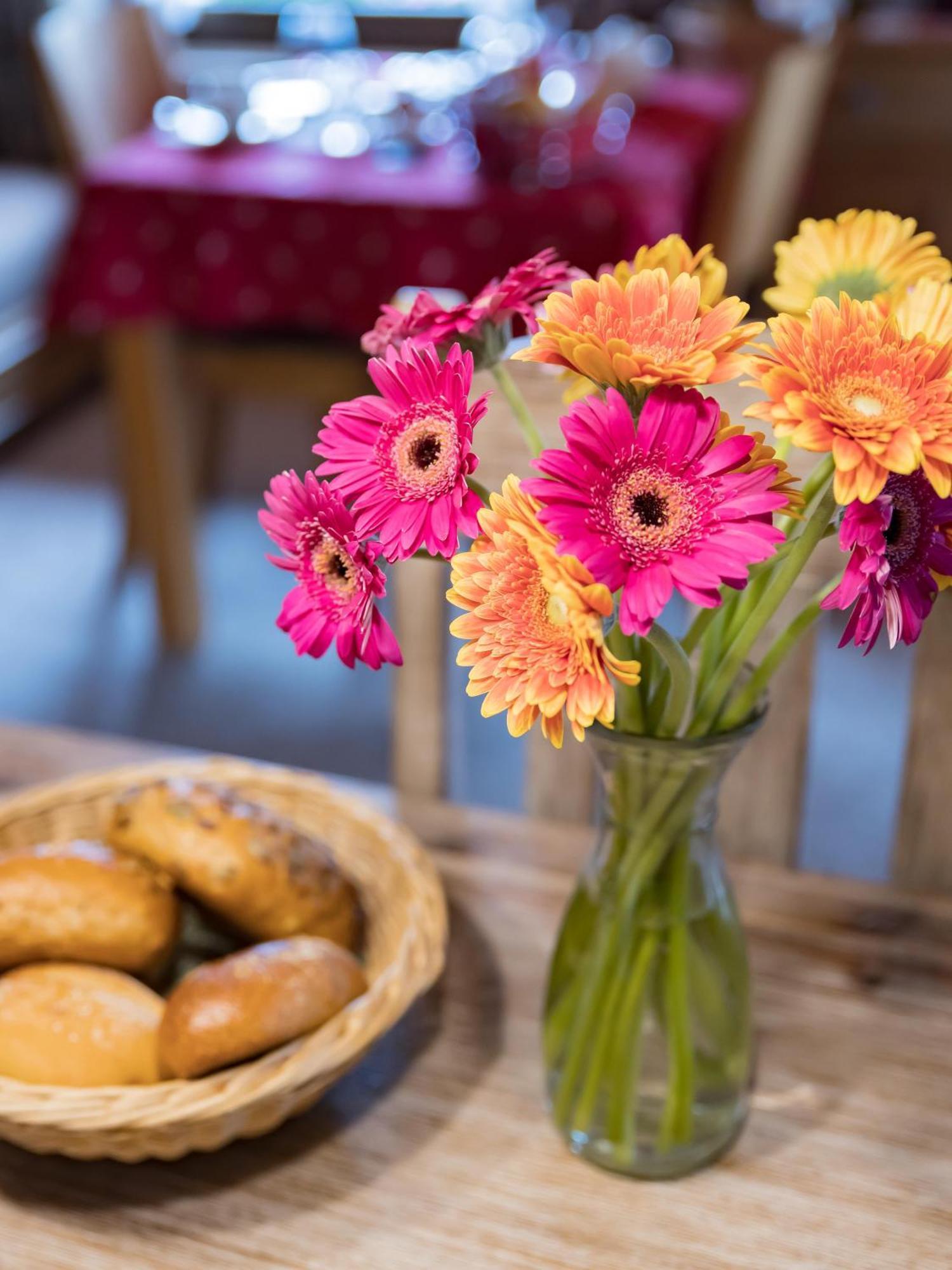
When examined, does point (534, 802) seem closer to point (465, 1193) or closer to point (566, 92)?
point (465, 1193)

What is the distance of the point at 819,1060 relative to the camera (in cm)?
72

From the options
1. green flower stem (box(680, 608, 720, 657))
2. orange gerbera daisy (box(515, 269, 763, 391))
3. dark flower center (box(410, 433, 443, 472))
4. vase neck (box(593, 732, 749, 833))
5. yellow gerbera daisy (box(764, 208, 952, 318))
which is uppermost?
yellow gerbera daisy (box(764, 208, 952, 318))

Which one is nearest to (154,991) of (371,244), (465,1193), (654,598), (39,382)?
(465,1193)

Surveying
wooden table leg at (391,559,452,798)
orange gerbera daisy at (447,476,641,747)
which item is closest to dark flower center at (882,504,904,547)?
orange gerbera daisy at (447,476,641,747)

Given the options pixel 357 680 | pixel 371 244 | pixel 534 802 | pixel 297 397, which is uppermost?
pixel 371 244

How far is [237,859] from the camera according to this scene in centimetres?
68

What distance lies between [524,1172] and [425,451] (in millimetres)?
358

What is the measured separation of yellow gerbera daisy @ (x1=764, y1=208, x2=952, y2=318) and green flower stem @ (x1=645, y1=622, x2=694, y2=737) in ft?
0.54

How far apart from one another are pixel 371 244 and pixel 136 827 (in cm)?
145

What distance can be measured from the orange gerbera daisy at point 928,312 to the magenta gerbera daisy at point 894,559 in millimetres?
54

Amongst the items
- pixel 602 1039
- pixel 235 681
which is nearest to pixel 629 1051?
pixel 602 1039

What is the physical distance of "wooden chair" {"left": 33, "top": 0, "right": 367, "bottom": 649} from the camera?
2.31 metres

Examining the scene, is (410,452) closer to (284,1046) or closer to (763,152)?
(284,1046)

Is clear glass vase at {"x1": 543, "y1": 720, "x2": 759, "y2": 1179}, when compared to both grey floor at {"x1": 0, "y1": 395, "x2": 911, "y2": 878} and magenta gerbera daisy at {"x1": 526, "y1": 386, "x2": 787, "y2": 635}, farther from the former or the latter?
grey floor at {"x1": 0, "y1": 395, "x2": 911, "y2": 878}
